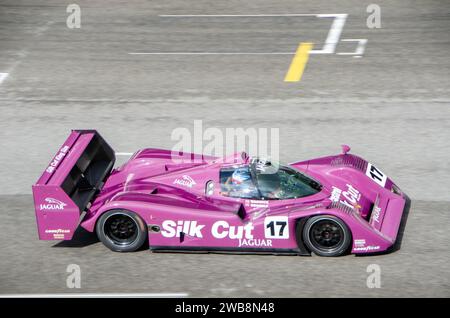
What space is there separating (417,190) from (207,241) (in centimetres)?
419

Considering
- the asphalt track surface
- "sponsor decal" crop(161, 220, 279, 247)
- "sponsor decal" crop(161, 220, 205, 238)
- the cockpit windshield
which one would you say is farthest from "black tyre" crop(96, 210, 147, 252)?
the cockpit windshield

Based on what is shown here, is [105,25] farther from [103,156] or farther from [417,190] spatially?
[417,190]

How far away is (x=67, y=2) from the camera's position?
23.5 meters

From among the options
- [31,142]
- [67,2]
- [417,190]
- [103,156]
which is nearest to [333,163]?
[417,190]

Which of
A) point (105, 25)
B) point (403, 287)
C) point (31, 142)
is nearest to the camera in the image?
point (403, 287)

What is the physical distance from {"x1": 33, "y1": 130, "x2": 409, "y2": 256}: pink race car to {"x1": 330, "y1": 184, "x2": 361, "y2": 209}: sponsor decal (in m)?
0.02

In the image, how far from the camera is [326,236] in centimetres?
1052

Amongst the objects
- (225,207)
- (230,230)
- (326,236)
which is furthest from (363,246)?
(225,207)

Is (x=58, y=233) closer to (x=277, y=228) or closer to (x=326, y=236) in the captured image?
(x=277, y=228)

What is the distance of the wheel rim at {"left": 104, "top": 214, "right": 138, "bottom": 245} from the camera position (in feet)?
35.8

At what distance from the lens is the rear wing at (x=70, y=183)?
430 inches

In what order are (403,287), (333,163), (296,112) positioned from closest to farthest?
(403,287) < (333,163) < (296,112)

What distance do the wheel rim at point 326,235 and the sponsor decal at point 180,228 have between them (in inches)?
58.8

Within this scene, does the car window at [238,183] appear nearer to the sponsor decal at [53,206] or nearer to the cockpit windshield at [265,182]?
the cockpit windshield at [265,182]
